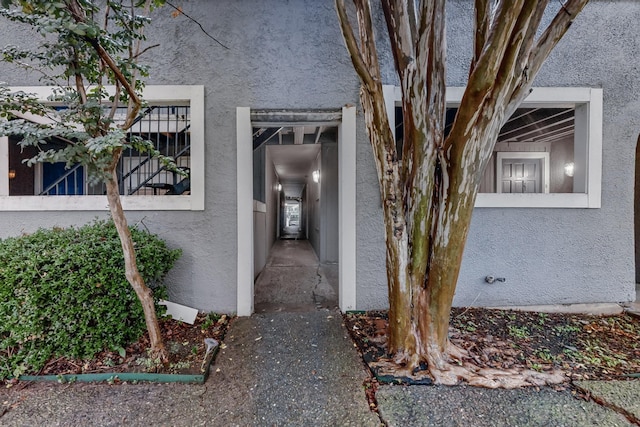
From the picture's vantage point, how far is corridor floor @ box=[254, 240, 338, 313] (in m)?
3.68

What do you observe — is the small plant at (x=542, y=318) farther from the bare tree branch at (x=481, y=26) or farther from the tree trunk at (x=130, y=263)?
the tree trunk at (x=130, y=263)

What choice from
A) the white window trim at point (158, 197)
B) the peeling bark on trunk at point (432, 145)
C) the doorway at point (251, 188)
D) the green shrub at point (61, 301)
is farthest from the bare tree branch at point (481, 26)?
the green shrub at point (61, 301)

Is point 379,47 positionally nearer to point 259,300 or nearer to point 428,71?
point 428,71

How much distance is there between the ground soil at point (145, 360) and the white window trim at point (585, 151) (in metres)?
3.13

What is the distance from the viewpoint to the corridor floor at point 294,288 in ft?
12.1

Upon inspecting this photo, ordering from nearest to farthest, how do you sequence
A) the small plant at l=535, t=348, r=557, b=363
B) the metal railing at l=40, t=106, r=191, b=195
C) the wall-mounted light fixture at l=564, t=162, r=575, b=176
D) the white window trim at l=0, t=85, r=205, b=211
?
the small plant at l=535, t=348, r=557, b=363
the white window trim at l=0, t=85, r=205, b=211
the metal railing at l=40, t=106, r=191, b=195
the wall-mounted light fixture at l=564, t=162, r=575, b=176

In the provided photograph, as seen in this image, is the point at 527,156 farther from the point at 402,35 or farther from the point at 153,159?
the point at 153,159

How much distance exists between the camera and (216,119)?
10.7ft

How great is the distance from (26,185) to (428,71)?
279 inches

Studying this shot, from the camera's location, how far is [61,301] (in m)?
2.27

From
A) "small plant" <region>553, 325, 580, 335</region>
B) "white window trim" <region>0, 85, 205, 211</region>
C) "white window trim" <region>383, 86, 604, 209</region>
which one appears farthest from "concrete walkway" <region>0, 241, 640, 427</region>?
"white window trim" <region>383, 86, 604, 209</region>

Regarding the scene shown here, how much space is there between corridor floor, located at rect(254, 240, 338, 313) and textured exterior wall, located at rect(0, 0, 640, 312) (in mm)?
613

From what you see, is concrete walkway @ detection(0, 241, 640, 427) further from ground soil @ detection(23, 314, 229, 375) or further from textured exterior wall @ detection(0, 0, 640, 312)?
textured exterior wall @ detection(0, 0, 640, 312)

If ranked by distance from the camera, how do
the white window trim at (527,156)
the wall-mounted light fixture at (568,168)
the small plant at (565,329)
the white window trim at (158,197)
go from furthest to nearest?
the white window trim at (527,156) < the wall-mounted light fixture at (568,168) < the white window trim at (158,197) < the small plant at (565,329)
